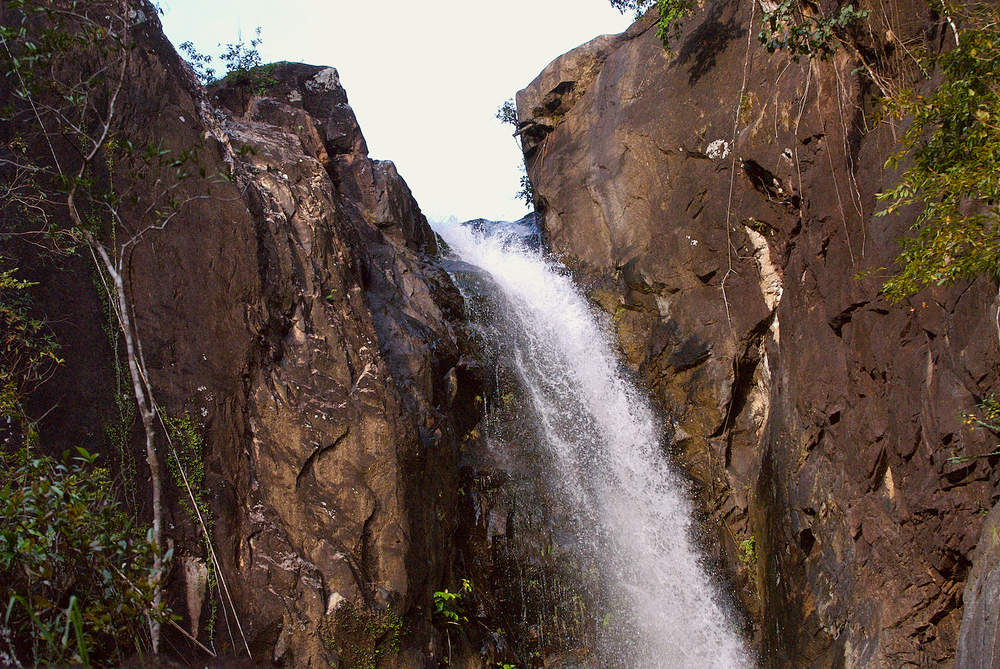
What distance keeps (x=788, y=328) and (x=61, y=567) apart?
8.70m

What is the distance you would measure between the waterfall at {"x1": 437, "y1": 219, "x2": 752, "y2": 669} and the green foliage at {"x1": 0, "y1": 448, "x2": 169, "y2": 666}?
5842 mm

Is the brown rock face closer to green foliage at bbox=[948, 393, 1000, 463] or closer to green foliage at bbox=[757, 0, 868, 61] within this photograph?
green foliage at bbox=[948, 393, 1000, 463]

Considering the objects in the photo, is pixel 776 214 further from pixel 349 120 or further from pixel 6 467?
pixel 6 467

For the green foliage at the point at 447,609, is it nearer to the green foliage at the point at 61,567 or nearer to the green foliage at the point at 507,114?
the green foliage at the point at 61,567

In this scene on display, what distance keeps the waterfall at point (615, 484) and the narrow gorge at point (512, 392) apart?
1.8 inches

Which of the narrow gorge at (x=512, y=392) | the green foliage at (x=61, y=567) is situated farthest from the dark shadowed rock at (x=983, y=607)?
the green foliage at (x=61, y=567)

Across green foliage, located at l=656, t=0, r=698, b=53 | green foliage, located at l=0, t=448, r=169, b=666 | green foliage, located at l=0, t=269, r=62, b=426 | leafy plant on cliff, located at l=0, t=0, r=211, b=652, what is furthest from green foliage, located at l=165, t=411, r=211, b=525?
green foliage, located at l=656, t=0, r=698, b=53

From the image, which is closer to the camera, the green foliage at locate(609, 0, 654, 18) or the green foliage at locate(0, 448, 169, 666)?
the green foliage at locate(0, 448, 169, 666)

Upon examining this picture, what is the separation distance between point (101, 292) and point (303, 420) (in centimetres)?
241

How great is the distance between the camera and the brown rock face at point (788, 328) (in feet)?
21.5

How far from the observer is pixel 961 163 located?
514 cm

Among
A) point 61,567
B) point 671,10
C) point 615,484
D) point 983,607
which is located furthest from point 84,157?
point 671,10

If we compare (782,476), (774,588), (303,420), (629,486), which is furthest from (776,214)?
(303,420)

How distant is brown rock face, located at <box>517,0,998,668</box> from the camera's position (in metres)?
6.56
